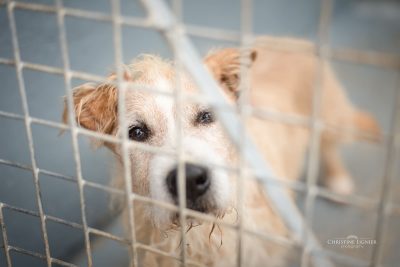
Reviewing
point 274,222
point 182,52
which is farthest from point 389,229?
point 182,52

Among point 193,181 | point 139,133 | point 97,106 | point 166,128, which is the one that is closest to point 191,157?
point 193,181

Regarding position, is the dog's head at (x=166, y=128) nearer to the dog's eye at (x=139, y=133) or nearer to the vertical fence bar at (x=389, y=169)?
the dog's eye at (x=139, y=133)

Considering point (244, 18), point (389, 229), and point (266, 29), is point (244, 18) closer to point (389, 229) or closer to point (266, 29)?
point (389, 229)

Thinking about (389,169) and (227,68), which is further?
(227,68)

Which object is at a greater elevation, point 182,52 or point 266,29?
point 182,52

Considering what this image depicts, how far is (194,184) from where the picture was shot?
142cm

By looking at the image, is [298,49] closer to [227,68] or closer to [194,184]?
[194,184]

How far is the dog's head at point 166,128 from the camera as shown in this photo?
1.47 metres

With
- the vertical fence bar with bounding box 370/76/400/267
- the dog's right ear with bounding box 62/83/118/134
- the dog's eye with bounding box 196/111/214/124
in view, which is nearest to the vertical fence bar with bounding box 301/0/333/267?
the vertical fence bar with bounding box 370/76/400/267

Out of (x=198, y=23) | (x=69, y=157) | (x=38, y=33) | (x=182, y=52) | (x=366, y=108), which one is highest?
(x=182, y=52)

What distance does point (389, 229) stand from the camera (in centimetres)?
229

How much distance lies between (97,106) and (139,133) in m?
0.21

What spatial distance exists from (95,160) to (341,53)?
1.86m

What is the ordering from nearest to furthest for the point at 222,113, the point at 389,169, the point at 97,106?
1. the point at 389,169
2. the point at 222,113
3. the point at 97,106
